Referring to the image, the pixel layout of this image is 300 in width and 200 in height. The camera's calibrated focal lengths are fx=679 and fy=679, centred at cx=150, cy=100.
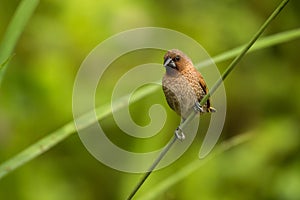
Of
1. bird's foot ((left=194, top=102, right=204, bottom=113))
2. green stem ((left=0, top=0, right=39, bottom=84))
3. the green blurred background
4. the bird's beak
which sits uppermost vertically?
the green blurred background

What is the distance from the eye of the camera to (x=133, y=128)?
182 centimetres

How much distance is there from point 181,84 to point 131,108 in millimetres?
1186

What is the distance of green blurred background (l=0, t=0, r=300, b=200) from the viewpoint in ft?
5.96

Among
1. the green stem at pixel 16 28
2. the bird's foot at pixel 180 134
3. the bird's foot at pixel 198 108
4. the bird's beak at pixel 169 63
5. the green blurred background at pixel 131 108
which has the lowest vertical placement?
the bird's foot at pixel 180 134

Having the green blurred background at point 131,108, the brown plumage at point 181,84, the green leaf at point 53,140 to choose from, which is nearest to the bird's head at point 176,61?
the brown plumage at point 181,84

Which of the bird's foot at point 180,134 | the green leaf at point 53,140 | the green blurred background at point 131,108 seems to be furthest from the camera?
the green blurred background at point 131,108

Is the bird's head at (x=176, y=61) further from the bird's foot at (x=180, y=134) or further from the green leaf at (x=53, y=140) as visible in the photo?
the green leaf at (x=53, y=140)

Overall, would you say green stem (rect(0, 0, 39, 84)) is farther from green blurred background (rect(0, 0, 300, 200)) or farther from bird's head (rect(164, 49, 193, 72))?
green blurred background (rect(0, 0, 300, 200))

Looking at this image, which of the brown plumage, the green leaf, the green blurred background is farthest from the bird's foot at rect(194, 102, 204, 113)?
the green blurred background

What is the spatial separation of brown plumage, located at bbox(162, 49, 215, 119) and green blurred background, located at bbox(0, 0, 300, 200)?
1098 mm

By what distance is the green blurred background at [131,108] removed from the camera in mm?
1816

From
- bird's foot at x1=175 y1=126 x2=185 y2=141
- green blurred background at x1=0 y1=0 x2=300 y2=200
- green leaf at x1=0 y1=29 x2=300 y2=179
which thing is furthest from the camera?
A: green blurred background at x1=0 y1=0 x2=300 y2=200

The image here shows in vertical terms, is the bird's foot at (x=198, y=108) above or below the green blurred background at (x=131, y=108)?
below

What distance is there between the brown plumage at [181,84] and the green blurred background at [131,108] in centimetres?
110
